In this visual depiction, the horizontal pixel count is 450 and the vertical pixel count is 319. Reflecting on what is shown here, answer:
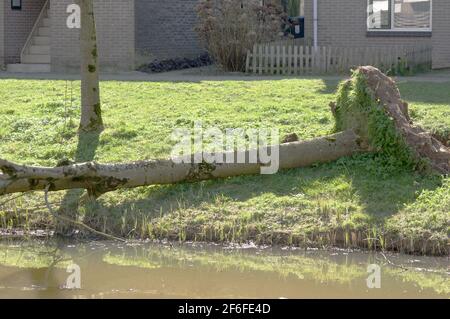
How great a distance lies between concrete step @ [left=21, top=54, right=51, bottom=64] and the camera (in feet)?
84.3

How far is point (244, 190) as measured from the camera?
13.4 meters

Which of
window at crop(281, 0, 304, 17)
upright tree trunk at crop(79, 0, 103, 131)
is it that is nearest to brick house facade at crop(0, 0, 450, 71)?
window at crop(281, 0, 304, 17)

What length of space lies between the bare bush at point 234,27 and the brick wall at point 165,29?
2138mm

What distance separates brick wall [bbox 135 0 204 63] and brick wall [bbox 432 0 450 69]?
22.5 ft

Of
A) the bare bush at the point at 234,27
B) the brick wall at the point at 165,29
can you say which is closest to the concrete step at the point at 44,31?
the brick wall at the point at 165,29

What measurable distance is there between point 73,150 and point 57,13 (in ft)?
35.4

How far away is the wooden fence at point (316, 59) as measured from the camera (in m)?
23.1

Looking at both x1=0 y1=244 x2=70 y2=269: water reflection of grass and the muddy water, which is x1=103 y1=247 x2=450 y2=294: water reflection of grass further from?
x1=0 y1=244 x2=70 y2=269: water reflection of grass

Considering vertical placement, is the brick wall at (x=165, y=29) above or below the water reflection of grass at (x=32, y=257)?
above

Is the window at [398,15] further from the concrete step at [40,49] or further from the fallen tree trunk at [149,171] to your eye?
the fallen tree trunk at [149,171]

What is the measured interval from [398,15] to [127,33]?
266 inches

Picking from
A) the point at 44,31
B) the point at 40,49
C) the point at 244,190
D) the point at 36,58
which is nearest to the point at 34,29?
the point at 44,31

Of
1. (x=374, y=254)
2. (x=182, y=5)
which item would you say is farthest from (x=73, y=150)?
(x=182, y=5)

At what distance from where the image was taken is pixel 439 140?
47.9ft
